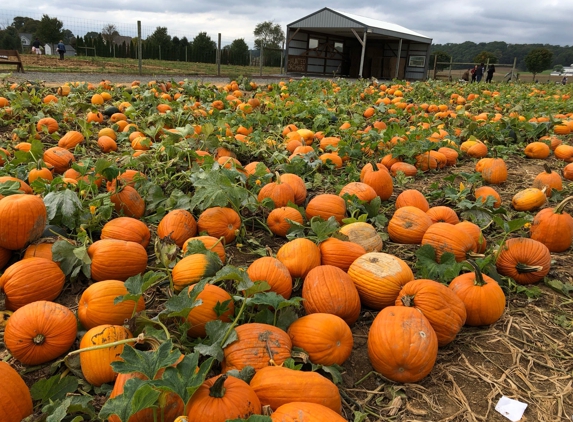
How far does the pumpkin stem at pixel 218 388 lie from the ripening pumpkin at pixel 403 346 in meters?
0.93

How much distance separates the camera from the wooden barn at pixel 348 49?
3228 cm

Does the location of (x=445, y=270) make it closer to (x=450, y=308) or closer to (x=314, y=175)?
(x=450, y=308)

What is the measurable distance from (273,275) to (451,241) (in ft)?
4.84

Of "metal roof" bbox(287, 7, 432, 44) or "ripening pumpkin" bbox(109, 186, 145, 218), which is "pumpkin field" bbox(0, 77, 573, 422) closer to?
"ripening pumpkin" bbox(109, 186, 145, 218)

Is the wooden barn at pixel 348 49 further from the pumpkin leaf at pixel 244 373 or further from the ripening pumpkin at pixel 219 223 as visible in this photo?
the pumpkin leaf at pixel 244 373

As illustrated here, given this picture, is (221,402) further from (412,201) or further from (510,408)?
(412,201)

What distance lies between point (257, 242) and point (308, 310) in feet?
3.68

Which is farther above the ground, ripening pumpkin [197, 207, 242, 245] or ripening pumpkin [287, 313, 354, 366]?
ripening pumpkin [197, 207, 242, 245]

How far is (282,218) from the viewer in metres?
3.62

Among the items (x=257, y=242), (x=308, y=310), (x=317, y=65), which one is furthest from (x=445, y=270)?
(x=317, y=65)

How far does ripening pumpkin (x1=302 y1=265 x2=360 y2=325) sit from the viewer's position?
247 centimetres

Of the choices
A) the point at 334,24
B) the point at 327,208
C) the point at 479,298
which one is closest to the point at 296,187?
the point at 327,208

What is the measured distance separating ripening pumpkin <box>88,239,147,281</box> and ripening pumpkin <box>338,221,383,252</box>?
1.53 meters

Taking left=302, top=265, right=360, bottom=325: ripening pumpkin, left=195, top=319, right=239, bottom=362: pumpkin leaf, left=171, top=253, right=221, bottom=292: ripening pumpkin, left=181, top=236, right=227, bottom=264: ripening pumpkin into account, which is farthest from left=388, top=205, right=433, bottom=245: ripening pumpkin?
left=195, top=319, right=239, bottom=362: pumpkin leaf
